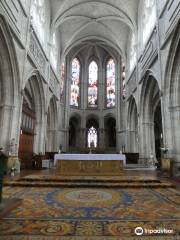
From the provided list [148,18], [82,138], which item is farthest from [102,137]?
[148,18]

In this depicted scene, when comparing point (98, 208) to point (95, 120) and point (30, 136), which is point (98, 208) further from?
point (95, 120)

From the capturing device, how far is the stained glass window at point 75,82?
2758 cm

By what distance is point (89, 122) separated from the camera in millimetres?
28953

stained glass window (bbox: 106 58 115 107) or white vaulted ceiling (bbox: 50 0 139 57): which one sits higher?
white vaulted ceiling (bbox: 50 0 139 57)

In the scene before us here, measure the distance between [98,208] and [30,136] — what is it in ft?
37.0

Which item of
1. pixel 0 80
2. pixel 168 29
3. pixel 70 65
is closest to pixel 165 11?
pixel 168 29

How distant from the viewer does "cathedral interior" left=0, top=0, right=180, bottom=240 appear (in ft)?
11.1

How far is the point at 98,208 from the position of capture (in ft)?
12.9

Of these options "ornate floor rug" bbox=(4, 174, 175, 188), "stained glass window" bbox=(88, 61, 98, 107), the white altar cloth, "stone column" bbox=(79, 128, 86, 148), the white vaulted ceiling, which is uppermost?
the white vaulted ceiling

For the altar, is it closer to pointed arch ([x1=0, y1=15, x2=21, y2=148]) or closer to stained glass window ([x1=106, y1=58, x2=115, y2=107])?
pointed arch ([x1=0, y1=15, x2=21, y2=148])

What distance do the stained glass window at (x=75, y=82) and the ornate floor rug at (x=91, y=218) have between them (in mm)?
23323

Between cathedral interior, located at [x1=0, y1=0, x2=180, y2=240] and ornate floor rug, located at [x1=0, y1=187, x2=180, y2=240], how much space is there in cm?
2

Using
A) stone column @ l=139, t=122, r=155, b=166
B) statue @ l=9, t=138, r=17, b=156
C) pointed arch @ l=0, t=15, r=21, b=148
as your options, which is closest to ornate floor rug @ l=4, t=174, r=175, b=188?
statue @ l=9, t=138, r=17, b=156

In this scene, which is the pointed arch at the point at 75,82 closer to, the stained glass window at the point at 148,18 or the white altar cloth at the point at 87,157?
the stained glass window at the point at 148,18
